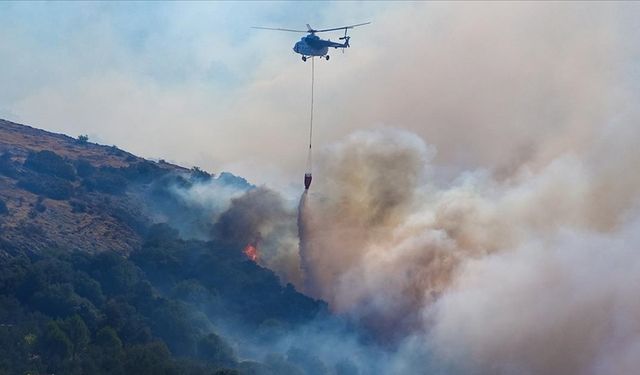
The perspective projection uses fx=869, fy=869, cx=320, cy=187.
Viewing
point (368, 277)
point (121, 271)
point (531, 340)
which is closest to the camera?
point (531, 340)

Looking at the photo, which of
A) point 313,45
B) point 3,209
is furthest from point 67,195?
point 313,45

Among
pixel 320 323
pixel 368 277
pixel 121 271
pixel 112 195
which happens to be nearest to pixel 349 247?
pixel 368 277

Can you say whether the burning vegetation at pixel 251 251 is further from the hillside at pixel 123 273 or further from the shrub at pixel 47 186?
the shrub at pixel 47 186

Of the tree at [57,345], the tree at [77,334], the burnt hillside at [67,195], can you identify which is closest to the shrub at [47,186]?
the burnt hillside at [67,195]

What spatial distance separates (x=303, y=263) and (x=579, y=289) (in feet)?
157

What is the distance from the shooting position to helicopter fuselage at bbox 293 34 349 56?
11188 centimetres

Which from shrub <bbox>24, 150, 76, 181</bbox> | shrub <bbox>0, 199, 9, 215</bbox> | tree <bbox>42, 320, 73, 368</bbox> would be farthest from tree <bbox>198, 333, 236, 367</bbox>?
shrub <bbox>24, 150, 76, 181</bbox>

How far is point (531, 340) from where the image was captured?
103312mm

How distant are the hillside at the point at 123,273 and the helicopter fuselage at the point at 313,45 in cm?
3545

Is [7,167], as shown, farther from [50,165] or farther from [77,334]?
[77,334]

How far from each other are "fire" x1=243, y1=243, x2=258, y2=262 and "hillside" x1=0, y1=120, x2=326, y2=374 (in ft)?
4.89

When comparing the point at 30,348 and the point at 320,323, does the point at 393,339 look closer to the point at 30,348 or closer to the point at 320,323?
the point at 320,323

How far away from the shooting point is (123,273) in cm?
11619

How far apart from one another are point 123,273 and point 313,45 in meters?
39.4
